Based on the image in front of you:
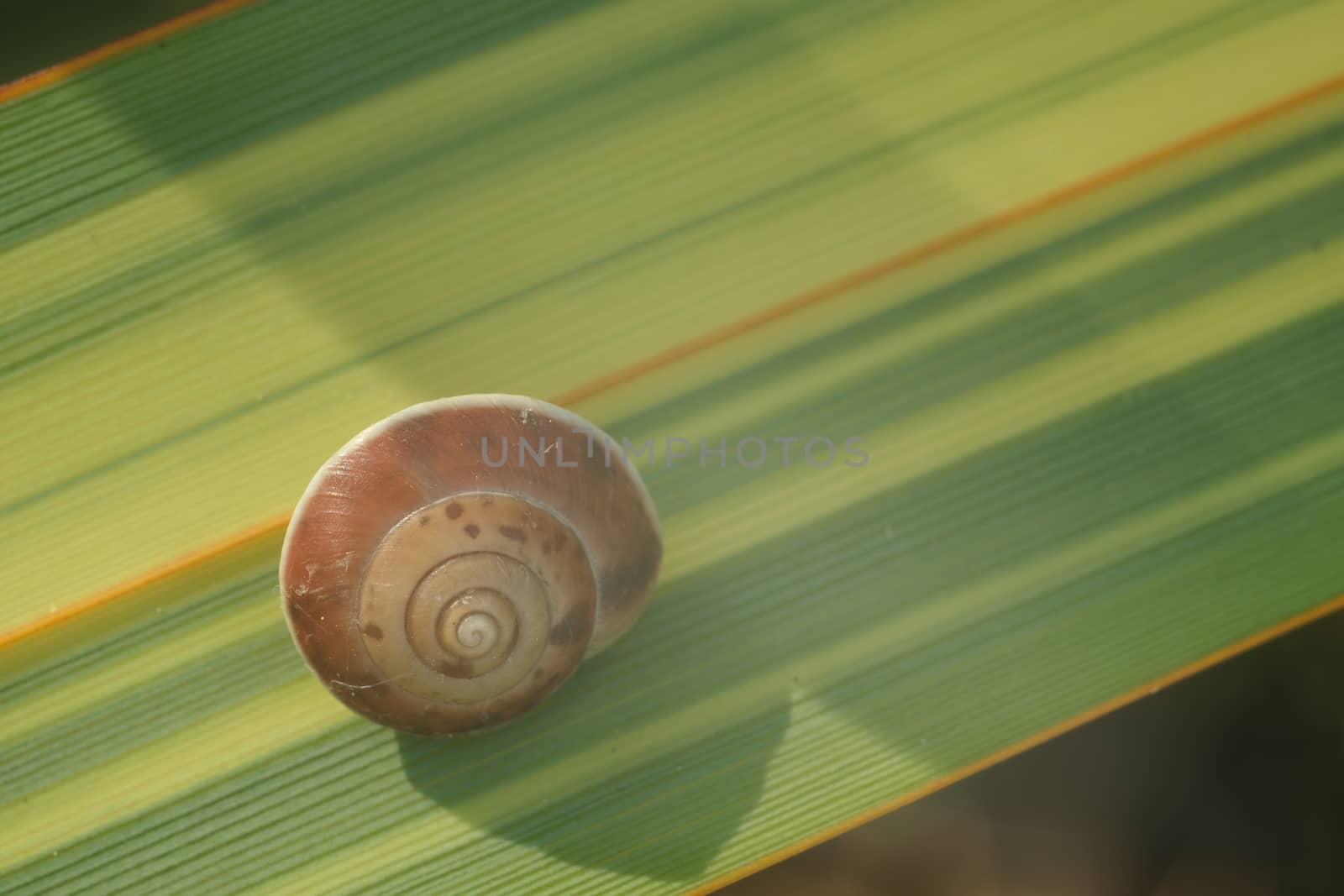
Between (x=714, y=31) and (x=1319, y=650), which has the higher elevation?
(x=714, y=31)

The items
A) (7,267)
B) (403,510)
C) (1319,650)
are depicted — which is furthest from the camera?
(1319,650)

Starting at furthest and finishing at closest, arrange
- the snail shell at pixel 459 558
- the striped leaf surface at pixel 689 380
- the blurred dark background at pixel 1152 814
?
the blurred dark background at pixel 1152 814, the striped leaf surface at pixel 689 380, the snail shell at pixel 459 558

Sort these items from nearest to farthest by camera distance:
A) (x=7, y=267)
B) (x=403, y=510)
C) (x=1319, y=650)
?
(x=403, y=510) → (x=7, y=267) → (x=1319, y=650)

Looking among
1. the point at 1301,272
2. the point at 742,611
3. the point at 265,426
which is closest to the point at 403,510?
the point at 265,426

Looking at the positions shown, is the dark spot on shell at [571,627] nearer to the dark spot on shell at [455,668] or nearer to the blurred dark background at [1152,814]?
the dark spot on shell at [455,668]

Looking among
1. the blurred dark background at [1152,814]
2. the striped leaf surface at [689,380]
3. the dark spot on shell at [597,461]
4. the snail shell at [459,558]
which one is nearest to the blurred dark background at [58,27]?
the striped leaf surface at [689,380]

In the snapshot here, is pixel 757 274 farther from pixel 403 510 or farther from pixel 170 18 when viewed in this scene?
pixel 170 18
